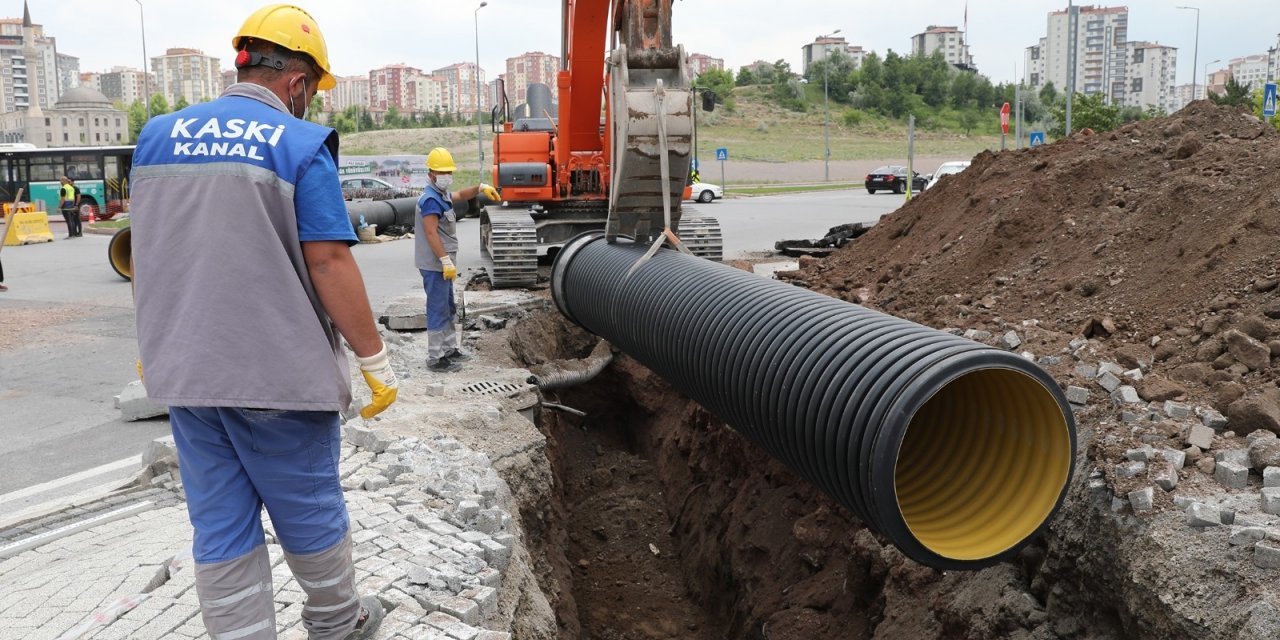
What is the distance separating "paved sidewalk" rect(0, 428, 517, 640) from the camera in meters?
3.63

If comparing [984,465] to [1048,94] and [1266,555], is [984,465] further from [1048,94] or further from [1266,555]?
[1048,94]

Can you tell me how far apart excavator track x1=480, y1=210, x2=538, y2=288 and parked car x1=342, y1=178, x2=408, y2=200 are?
16649 millimetres

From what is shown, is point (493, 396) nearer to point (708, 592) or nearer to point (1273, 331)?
point (708, 592)

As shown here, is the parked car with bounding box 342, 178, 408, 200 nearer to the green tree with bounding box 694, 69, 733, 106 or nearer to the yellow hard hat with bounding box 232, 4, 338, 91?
the yellow hard hat with bounding box 232, 4, 338, 91

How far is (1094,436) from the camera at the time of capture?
4301 mm

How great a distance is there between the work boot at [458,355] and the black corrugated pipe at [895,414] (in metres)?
3.38

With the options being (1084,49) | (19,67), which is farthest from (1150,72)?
(19,67)

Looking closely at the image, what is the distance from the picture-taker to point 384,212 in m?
23.0

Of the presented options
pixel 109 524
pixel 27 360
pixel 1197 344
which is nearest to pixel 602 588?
pixel 109 524

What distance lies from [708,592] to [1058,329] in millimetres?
2641

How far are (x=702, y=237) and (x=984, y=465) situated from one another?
822cm

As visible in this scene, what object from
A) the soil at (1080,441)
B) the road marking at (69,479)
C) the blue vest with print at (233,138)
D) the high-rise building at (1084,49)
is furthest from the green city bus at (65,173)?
the high-rise building at (1084,49)

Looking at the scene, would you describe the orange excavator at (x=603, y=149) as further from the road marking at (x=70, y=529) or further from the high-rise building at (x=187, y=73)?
the high-rise building at (x=187, y=73)

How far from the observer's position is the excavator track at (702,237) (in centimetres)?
1197
